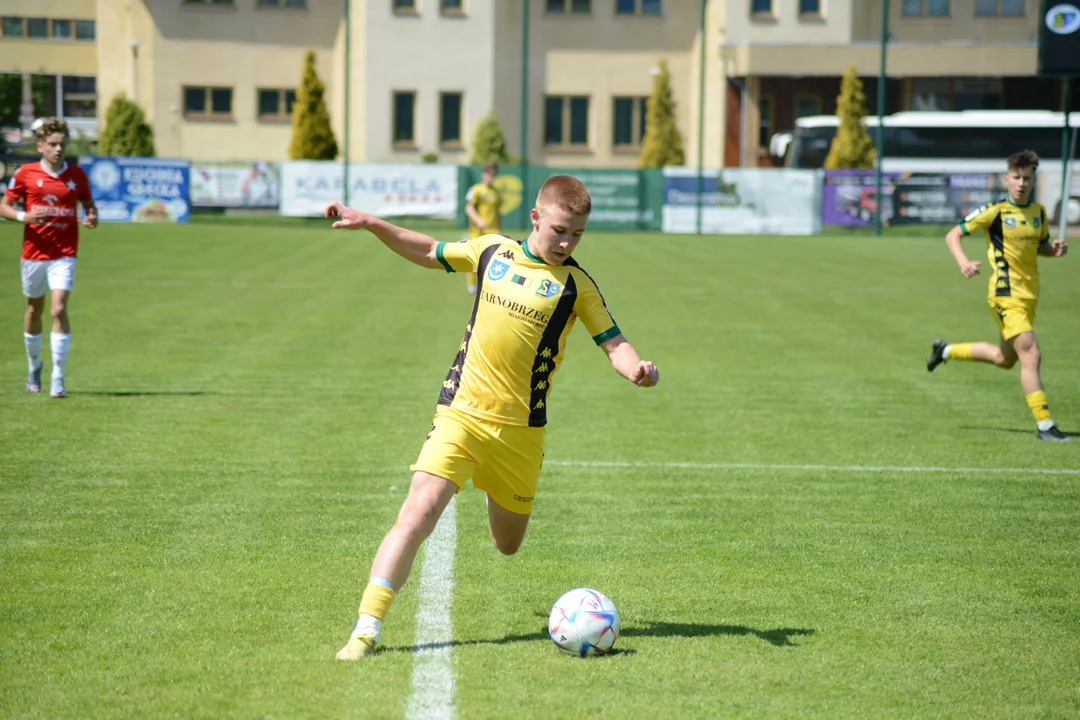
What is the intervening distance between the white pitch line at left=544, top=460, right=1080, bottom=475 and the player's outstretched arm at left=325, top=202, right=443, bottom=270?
3.79 m

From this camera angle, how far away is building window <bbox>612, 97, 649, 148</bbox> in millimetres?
54875

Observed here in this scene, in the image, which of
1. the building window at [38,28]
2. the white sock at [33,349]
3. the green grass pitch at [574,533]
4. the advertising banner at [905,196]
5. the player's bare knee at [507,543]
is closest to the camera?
the green grass pitch at [574,533]

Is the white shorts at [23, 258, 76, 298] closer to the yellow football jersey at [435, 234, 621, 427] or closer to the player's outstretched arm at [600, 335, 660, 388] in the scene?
the yellow football jersey at [435, 234, 621, 427]

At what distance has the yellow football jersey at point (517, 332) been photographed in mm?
5426

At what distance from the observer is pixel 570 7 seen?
53.6 m

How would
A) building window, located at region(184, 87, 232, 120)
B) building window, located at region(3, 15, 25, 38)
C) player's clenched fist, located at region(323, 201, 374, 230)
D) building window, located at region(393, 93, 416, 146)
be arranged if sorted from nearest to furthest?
1. player's clenched fist, located at region(323, 201, 374, 230)
2. building window, located at region(393, 93, 416, 146)
3. building window, located at region(184, 87, 232, 120)
4. building window, located at region(3, 15, 25, 38)

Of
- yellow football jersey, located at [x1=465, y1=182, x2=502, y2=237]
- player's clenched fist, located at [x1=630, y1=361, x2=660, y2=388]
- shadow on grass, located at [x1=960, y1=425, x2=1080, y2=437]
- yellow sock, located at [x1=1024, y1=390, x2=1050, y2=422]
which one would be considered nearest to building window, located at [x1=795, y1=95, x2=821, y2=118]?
yellow football jersey, located at [x1=465, y1=182, x2=502, y2=237]

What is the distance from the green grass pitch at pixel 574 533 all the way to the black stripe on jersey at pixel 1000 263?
1.22 m

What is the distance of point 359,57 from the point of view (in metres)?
51.8

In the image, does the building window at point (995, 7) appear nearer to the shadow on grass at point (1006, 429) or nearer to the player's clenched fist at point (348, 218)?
the shadow on grass at point (1006, 429)

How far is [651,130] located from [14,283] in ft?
113

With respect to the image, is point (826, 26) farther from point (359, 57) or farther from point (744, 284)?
point (744, 284)

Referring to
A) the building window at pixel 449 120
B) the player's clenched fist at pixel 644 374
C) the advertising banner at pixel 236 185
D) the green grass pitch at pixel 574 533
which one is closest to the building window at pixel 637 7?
the building window at pixel 449 120

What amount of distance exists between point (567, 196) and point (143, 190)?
38.2 m
